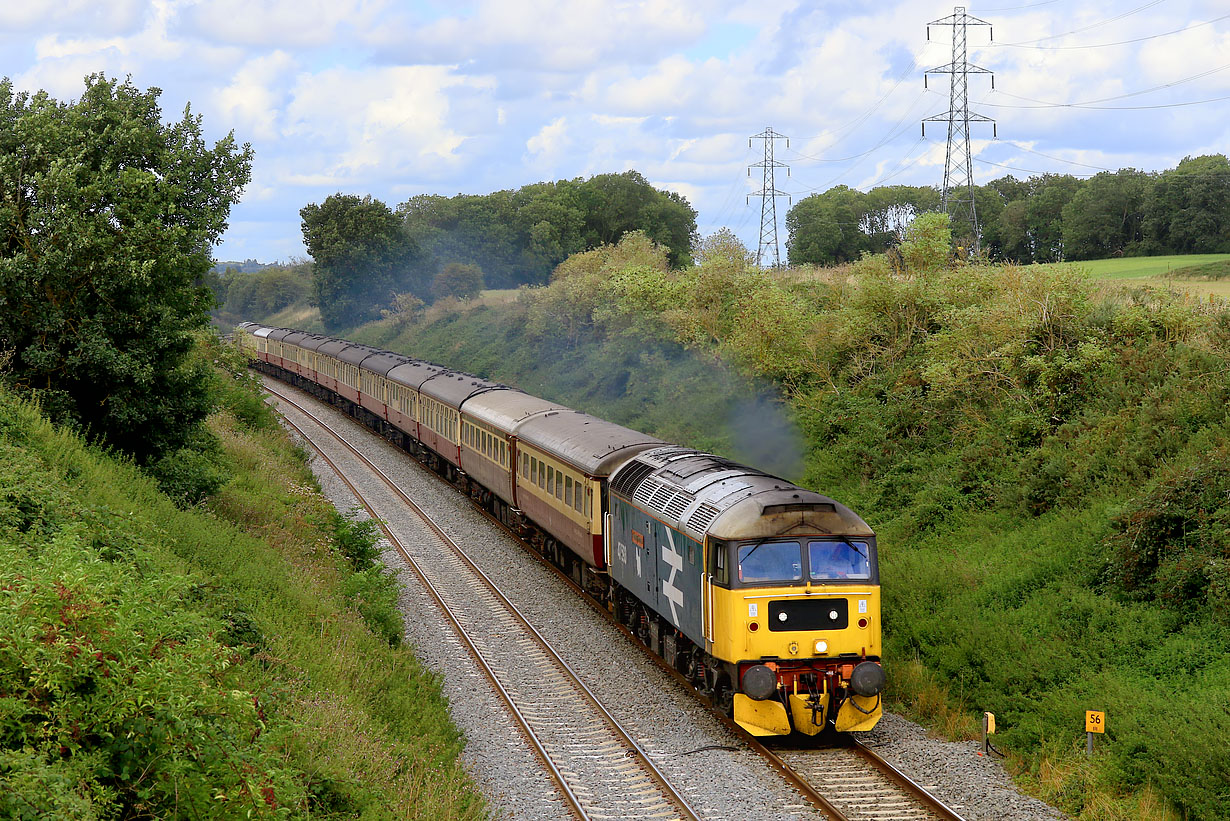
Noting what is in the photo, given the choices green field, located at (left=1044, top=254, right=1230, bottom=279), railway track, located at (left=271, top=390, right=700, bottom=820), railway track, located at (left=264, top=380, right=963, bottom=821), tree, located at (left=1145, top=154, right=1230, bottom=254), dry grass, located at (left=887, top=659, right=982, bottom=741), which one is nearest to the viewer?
railway track, located at (left=264, top=380, right=963, bottom=821)

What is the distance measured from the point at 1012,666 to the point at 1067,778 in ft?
8.21

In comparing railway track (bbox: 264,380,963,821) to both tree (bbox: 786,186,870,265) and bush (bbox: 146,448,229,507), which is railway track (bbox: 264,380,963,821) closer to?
bush (bbox: 146,448,229,507)

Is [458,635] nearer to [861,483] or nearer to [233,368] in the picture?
[861,483]

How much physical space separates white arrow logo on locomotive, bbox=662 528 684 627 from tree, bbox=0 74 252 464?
10688mm

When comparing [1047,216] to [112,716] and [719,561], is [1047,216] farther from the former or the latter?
[112,716]

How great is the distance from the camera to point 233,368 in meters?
31.3

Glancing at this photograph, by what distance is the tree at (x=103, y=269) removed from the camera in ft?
60.0

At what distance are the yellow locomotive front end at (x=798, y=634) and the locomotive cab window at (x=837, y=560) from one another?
14 millimetres

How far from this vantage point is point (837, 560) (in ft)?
42.9

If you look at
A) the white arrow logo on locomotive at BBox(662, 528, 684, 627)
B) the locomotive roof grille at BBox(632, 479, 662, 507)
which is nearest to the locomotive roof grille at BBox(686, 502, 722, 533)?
the white arrow logo on locomotive at BBox(662, 528, 684, 627)

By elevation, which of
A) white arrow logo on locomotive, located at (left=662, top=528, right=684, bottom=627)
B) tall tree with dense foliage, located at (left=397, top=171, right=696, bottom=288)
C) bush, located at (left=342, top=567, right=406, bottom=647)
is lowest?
bush, located at (left=342, top=567, right=406, bottom=647)

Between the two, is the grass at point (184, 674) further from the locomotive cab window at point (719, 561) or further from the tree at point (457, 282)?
the tree at point (457, 282)

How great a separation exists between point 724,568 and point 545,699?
4014 millimetres

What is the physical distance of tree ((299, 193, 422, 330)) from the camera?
80375 millimetres
